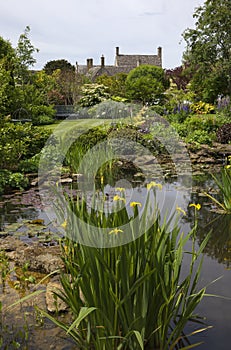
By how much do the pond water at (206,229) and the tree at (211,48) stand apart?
40.3 feet

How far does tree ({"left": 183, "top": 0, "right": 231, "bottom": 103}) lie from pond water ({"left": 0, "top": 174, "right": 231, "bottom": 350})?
1228cm

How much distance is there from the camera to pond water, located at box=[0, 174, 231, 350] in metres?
2.63

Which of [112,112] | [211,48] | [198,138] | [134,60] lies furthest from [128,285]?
[134,60]

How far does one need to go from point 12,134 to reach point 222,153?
4700mm

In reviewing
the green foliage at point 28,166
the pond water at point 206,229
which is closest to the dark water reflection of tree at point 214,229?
the pond water at point 206,229

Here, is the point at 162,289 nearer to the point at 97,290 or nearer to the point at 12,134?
the point at 97,290

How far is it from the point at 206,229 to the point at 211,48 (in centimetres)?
1564

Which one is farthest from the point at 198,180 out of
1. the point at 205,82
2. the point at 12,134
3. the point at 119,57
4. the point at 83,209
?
the point at 119,57

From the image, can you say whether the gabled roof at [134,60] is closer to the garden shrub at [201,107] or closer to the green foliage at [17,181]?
the garden shrub at [201,107]

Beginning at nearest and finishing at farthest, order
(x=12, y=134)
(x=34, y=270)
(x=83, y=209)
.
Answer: (x=83, y=209) → (x=34, y=270) → (x=12, y=134)

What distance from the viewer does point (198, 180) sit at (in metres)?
7.20

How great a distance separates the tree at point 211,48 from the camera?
18.1m

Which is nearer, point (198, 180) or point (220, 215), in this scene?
point (220, 215)

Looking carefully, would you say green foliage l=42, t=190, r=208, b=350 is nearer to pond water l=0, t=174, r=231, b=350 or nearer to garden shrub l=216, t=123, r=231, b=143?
pond water l=0, t=174, r=231, b=350
